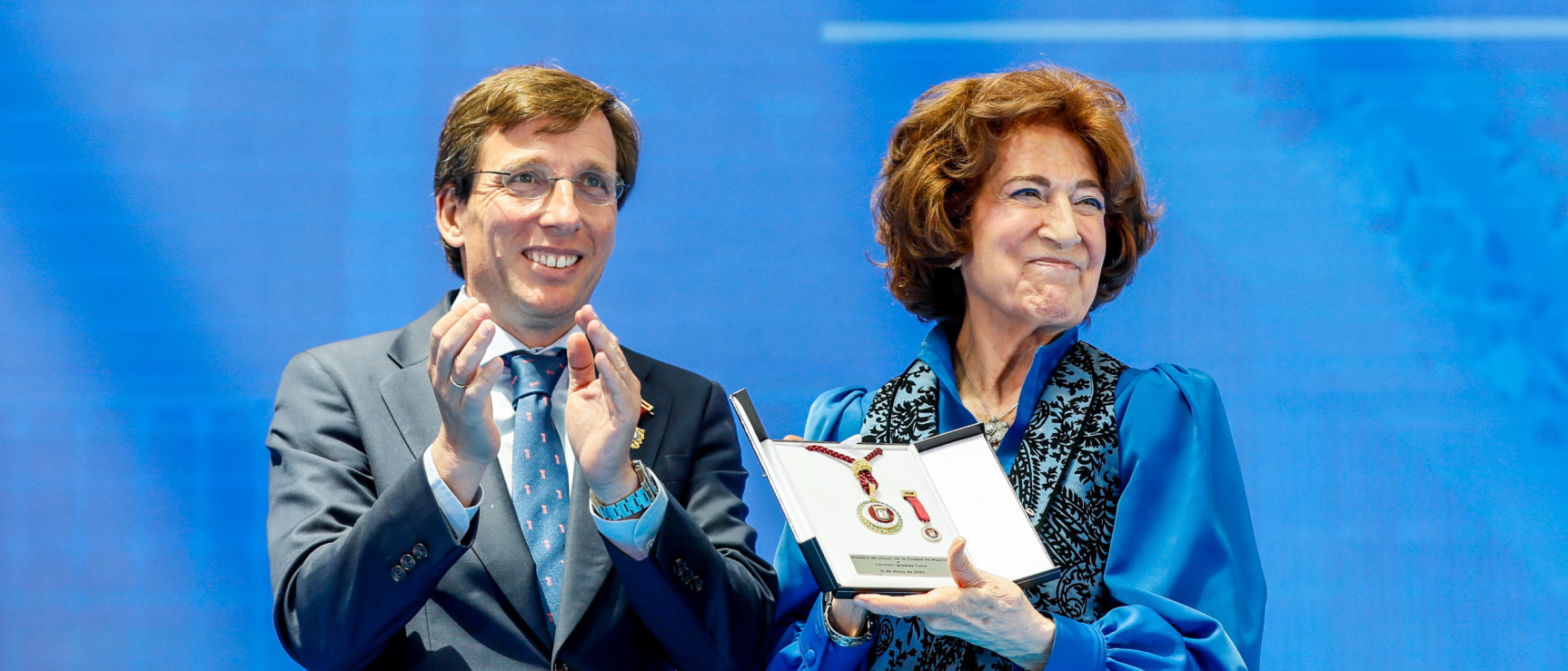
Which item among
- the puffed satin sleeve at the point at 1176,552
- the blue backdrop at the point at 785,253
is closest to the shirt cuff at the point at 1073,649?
the puffed satin sleeve at the point at 1176,552

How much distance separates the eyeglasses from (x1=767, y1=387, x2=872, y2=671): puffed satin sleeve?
20.9 inches

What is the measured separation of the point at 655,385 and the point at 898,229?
19.5 inches

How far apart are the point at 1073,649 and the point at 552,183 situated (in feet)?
3.68

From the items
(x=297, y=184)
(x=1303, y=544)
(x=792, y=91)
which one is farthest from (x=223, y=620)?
(x=1303, y=544)

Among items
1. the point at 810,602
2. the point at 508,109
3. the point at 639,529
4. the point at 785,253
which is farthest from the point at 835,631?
the point at 785,253

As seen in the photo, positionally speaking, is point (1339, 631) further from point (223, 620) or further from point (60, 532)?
point (60, 532)

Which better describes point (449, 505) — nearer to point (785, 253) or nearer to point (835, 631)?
point (835, 631)

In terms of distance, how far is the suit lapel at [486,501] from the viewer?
1988 mm

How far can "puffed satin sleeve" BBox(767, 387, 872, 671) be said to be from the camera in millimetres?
1983

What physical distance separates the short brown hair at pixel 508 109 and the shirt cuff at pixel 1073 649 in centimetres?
114

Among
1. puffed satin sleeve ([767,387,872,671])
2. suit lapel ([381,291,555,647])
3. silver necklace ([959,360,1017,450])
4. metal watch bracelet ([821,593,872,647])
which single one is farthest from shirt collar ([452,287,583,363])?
silver necklace ([959,360,1017,450])

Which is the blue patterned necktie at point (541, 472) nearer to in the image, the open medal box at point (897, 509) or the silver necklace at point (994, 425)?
the open medal box at point (897, 509)

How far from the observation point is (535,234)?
221cm

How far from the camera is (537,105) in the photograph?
2.24m
